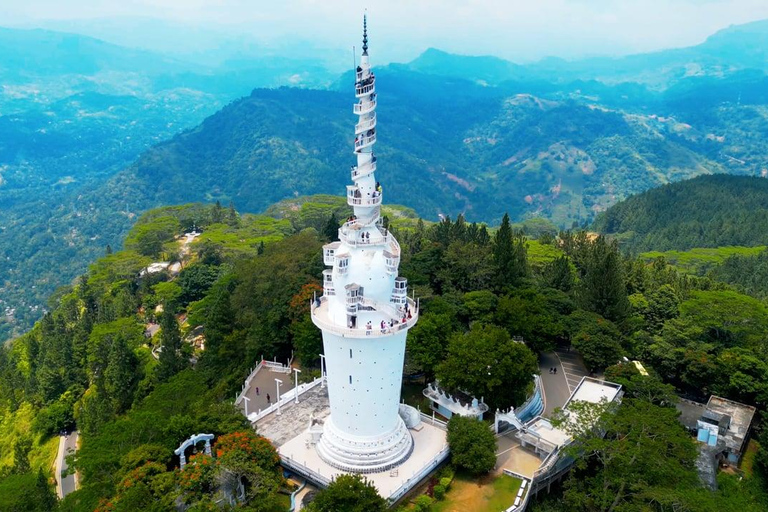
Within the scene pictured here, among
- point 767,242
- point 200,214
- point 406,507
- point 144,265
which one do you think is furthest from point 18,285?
point 767,242

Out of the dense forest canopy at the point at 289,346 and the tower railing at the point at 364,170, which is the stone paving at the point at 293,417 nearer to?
the dense forest canopy at the point at 289,346

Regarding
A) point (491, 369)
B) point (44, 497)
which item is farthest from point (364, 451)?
point (44, 497)

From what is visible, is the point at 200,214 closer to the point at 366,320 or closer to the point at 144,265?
the point at 144,265

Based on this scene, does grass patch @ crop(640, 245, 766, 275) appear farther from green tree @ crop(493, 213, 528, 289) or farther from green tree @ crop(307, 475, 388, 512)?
green tree @ crop(307, 475, 388, 512)

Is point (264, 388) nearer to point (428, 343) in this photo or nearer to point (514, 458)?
point (428, 343)

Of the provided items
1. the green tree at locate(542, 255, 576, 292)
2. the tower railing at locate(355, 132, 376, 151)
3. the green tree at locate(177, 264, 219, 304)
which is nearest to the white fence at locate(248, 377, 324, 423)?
the tower railing at locate(355, 132, 376, 151)

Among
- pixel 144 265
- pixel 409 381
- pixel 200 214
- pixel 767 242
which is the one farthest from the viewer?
pixel 767 242
